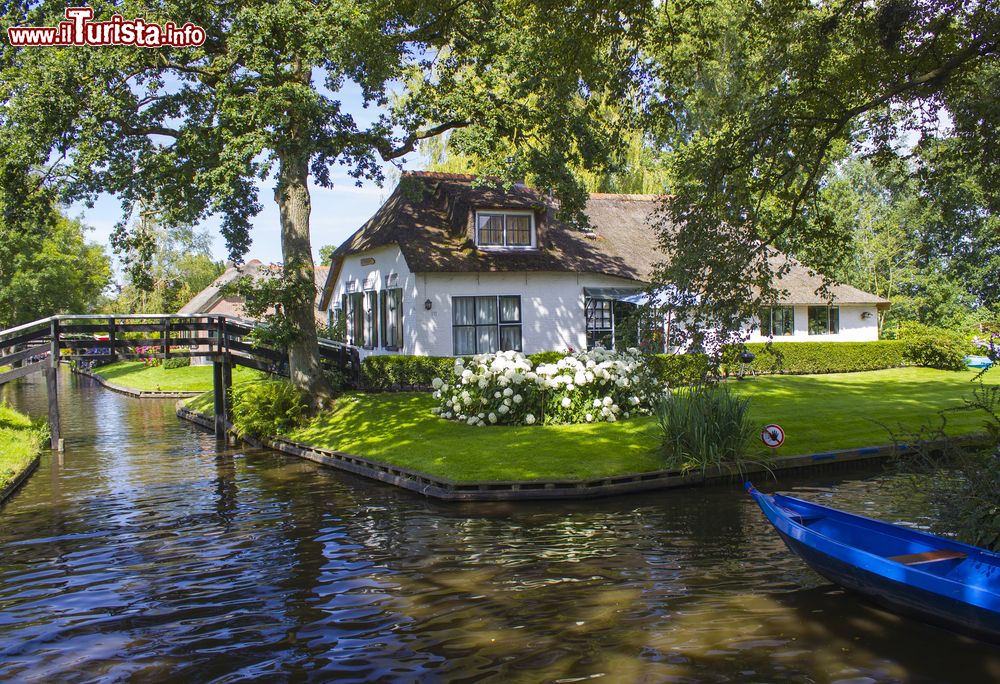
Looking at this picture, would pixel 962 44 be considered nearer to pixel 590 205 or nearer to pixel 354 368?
pixel 354 368

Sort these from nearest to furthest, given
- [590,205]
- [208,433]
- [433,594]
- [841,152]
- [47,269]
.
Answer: [433,594], [841,152], [208,433], [590,205], [47,269]

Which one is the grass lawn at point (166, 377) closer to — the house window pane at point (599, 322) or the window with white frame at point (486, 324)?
the window with white frame at point (486, 324)

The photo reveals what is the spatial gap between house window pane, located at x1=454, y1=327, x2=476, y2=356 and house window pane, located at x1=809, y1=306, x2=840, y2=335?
662 inches

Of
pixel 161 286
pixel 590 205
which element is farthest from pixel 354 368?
pixel 161 286

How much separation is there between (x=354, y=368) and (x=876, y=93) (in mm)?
17425

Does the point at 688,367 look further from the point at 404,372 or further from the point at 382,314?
the point at 382,314

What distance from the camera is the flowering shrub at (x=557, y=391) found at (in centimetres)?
1859

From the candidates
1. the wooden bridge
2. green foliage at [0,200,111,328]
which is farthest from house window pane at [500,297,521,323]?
green foliage at [0,200,111,328]

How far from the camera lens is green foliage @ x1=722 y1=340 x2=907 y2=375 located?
101 feet

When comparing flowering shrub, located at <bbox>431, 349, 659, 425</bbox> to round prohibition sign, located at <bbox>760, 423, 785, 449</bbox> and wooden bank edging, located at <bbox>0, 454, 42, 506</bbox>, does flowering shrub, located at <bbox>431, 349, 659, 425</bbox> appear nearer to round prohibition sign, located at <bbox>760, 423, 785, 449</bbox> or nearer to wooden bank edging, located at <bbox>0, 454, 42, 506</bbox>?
round prohibition sign, located at <bbox>760, 423, 785, 449</bbox>

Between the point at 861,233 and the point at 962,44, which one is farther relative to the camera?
the point at 861,233

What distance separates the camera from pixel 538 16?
14281 mm

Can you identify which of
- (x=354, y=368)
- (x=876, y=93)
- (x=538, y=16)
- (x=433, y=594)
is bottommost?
(x=433, y=594)

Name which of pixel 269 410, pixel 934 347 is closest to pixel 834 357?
pixel 934 347
